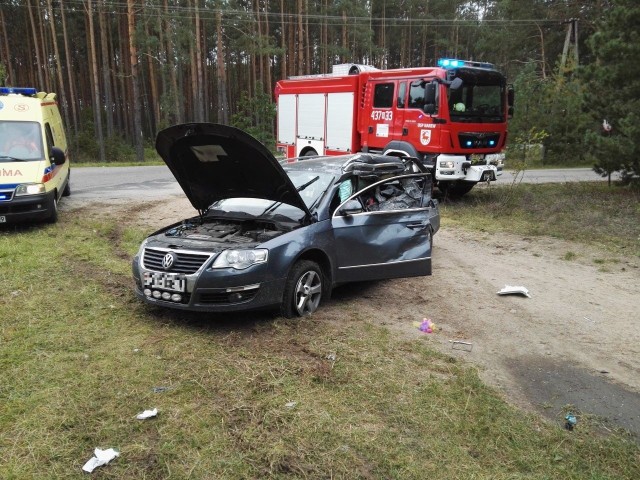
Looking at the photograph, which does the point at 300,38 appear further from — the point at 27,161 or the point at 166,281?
the point at 166,281

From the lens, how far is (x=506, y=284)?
729 centimetres

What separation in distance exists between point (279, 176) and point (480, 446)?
3199 mm

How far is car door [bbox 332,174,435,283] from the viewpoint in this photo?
234 inches

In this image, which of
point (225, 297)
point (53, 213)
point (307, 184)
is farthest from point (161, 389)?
point (53, 213)

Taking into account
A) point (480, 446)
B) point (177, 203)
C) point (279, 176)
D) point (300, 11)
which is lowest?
point (177, 203)

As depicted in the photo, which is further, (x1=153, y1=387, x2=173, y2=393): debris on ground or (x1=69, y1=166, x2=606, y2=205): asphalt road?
(x1=69, y1=166, x2=606, y2=205): asphalt road

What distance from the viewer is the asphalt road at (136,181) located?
13.7 metres

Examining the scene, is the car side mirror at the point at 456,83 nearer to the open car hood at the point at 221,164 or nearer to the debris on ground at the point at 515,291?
the debris on ground at the point at 515,291

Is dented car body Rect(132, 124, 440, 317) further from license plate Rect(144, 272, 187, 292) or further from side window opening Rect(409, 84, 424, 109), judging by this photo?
side window opening Rect(409, 84, 424, 109)

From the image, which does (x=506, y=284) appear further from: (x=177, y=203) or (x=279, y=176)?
(x=177, y=203)

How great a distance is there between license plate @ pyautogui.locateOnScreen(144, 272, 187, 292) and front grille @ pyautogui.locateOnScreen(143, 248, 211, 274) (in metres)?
0.06

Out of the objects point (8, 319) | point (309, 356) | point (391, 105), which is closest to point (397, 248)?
point (309, 356)

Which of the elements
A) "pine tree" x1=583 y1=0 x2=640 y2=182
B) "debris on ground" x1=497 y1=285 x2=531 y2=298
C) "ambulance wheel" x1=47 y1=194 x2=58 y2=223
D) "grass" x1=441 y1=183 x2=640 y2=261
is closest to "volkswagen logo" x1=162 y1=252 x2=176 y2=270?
"debris on ground" x1=497 y1=285 x2=531 y2=298

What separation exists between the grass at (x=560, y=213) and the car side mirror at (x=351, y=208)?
452 centimetres
